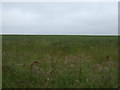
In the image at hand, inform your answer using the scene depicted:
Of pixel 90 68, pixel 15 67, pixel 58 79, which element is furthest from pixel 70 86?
pixel 15 67

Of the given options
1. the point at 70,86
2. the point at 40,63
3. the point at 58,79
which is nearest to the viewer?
the point at 70,86

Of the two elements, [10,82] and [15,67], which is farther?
[15,67]

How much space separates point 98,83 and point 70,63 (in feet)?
3.73

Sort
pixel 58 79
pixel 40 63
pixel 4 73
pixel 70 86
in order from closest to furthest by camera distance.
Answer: pixel 70 86 < pixel 58 79 < pixel 4 73 < pixel 40 63

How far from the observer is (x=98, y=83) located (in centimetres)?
265

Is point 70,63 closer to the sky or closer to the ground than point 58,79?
closer to the sky

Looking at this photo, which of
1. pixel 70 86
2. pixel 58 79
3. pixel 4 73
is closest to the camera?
pixel 70 86

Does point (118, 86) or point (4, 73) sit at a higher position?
point (4, 73)

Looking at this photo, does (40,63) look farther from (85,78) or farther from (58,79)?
(85,78)

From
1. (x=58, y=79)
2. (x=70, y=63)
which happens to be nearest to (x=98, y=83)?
(x=58, y=79)

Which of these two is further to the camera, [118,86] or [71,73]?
[71,73]

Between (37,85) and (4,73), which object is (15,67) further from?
(37,85)

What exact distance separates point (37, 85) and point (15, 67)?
106cm

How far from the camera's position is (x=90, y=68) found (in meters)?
3.30
